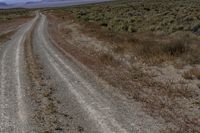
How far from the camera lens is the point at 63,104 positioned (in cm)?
1113

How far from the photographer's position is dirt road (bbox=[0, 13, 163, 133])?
29.6 feet

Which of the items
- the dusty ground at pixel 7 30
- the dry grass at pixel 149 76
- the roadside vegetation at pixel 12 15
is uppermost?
the dry grass at pixel 149 76

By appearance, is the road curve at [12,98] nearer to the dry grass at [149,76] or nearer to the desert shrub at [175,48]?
the dry grass at [149,76]

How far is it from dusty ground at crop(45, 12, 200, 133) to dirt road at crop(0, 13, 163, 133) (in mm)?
409

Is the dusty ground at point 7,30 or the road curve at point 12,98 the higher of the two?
the road curve at point 12,98

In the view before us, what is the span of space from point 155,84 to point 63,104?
12.0ft

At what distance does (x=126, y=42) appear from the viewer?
23.6 m

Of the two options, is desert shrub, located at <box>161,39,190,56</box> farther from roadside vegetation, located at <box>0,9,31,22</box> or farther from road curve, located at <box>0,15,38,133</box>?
roadside vegetation, located at <box>0,9,31,22</box>

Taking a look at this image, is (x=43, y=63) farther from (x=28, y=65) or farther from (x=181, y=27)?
(x=181, y=27)

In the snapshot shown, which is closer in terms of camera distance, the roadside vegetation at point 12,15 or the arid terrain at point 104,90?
the arid terrain at point 104,90

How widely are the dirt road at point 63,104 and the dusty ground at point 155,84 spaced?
41 cm

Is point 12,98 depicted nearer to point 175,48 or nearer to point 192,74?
point 192,74

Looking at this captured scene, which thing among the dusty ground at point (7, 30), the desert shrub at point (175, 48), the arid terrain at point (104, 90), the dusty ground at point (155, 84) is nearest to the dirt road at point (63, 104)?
the arid terrain at point (104, 90)

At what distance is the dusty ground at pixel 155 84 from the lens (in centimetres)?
959
